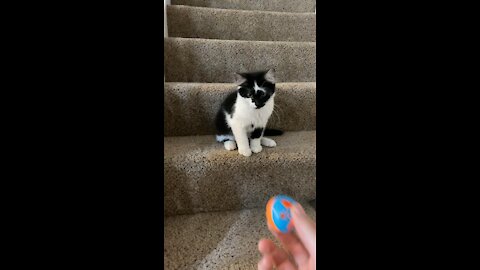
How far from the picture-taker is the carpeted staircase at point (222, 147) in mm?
997

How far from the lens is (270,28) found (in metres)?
1.87

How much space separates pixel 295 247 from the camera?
0.64 m

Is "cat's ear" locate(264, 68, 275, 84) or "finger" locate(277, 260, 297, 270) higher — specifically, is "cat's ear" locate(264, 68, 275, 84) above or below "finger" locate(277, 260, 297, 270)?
above

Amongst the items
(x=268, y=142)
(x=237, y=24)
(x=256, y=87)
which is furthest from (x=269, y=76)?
(x=237, y=24)

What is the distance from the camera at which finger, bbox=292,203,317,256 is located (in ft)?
1.78

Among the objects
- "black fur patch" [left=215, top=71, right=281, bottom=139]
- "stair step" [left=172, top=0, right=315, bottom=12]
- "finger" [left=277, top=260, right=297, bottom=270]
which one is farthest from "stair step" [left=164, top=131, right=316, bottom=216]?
"stair step" [left=172, top=0, right=315, bottom=12]

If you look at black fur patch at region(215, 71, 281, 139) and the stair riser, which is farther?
black fur patch at region(215, 71, 281, 139)

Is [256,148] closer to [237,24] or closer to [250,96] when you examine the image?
[250,96]

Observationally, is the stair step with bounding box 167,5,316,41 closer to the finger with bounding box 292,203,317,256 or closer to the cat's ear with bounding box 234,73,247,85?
the cat's ear with bounding box 234,73,247,85

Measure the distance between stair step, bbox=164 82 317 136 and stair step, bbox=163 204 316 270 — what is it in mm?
443

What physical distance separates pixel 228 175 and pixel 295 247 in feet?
1.59
